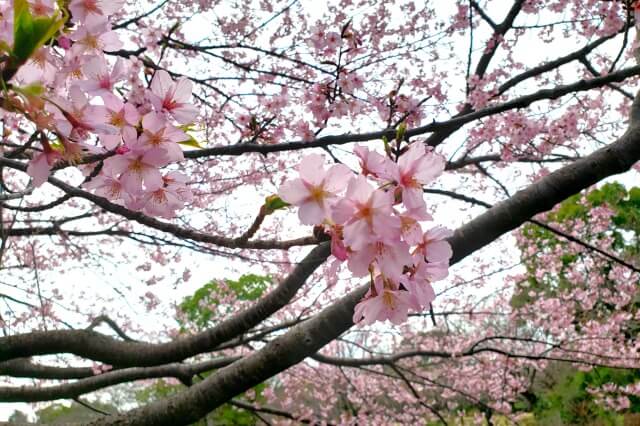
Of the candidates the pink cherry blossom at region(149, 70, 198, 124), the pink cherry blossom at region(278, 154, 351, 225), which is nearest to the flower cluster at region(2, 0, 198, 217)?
the pink cherry blossom at region(149, 70, 198, 124)

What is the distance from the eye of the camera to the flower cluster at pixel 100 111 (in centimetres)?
89

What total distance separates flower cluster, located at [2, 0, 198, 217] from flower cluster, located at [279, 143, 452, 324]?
29 cm

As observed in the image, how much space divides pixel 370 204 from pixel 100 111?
51cm

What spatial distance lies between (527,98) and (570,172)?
1.59 feet

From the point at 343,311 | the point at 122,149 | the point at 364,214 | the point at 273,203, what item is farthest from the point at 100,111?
the point at 343,311

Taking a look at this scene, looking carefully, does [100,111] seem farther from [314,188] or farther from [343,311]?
[343,311]

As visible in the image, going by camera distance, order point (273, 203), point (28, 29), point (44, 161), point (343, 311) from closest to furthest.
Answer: point (28, 29) → point (44, 161) → point (273, 203) → point (343, 311)

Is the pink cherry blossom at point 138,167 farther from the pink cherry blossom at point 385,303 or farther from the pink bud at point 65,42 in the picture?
the pink cherry blossom at point 385,303

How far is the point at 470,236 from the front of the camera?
236 cm

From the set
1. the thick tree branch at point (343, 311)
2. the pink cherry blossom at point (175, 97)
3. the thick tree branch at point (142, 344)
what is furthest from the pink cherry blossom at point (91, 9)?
the thick tree branch at point (142, 344)

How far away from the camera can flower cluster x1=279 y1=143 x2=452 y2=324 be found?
805 mm

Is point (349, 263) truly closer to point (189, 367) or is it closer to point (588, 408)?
point (189, 367)

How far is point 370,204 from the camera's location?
80 centimetres

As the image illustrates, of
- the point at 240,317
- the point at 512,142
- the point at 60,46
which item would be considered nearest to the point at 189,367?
the point at 240,317
